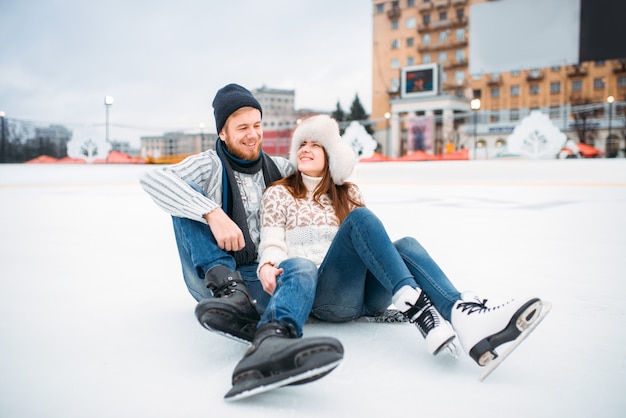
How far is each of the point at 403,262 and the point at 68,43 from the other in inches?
664

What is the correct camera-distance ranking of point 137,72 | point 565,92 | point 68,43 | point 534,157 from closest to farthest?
point 534,157 < point 68,43 < point 137,72 < point 565,92

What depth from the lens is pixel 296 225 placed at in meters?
1.52

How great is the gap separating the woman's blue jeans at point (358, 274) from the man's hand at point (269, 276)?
3 cm

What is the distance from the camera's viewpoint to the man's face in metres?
1.61

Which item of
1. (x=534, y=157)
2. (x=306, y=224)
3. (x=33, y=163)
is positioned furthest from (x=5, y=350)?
(x=534, y=157)

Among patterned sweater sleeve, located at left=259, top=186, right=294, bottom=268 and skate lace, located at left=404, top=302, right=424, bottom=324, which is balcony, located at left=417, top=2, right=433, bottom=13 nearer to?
patterned sweater sleeve, located at left=259, top=186, right=294, bottom=268

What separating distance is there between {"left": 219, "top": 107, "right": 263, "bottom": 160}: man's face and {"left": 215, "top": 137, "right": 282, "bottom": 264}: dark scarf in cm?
3

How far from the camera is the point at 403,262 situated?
1.31 meters

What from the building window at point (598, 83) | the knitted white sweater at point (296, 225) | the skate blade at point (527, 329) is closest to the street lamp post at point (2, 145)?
the knitted white sweater at point (296, 225)

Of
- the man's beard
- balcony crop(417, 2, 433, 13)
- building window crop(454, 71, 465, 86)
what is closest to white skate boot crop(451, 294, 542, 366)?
the man's beard

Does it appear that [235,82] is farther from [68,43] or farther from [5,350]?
[68,43]

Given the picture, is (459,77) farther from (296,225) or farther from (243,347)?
(243,347)

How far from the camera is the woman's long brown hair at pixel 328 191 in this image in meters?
1.58

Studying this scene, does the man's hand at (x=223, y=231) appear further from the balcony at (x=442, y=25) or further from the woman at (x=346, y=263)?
the balcony at (x=442, y=25)
